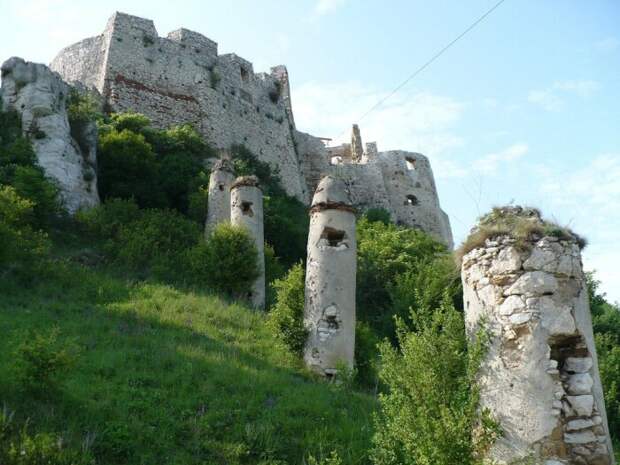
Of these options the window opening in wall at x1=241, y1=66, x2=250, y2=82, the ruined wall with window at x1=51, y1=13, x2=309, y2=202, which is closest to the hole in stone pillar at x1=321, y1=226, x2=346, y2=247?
the ruined wall with window at x1=51, y1=13, x2=309, y2=202

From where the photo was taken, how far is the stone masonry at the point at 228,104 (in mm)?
30516

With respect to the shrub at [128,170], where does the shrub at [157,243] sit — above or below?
below

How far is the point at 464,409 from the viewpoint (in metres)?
5.84

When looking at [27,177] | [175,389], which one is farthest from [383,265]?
[175,389]

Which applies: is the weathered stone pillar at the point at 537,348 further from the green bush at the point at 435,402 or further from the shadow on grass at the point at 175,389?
the shadow on grass at the point at 175,389

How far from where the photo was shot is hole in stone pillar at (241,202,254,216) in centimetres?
1730

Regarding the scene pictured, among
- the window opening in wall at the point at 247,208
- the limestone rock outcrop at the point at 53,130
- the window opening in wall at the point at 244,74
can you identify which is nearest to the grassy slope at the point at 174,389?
the window opening in wall at the point at 247,208

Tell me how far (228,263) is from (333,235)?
3900 mm

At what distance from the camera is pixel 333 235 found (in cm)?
1274

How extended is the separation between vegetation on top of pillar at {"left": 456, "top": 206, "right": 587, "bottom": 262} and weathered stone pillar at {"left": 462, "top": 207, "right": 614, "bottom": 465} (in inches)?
0.6

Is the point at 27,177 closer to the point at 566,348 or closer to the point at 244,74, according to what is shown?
the point at 566,348

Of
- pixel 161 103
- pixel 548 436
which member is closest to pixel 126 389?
pixel 548 436

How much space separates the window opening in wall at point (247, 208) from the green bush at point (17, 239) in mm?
5028

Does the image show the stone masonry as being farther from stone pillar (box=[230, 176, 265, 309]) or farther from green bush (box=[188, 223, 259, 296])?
green bush (box=[188, 223, 259, 296])
